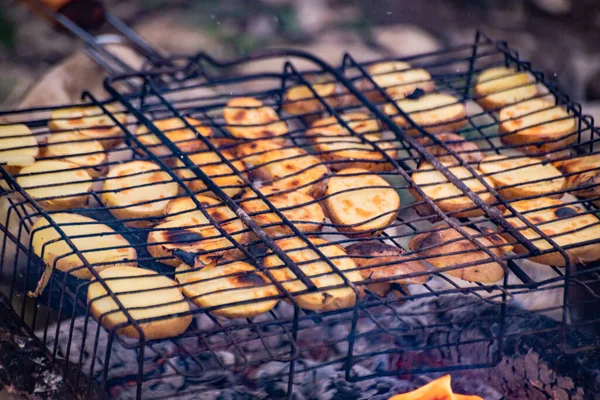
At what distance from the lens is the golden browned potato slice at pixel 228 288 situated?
2.09 meters

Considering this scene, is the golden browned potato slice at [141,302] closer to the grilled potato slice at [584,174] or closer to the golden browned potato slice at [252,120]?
the golden browned potato slice at [252,120]

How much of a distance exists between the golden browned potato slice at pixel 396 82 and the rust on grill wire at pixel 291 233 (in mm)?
15

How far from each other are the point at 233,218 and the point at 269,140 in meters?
0.80

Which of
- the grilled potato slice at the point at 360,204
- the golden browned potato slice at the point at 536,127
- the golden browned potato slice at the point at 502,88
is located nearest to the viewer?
the grilled potato slice at the point at 360,204

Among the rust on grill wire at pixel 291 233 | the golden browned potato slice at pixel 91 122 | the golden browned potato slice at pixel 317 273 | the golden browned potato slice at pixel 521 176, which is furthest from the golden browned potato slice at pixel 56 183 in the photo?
the golden browned potato slice at pixel 521 176

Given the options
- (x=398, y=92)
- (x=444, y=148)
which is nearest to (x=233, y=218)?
(x=444, y=148)

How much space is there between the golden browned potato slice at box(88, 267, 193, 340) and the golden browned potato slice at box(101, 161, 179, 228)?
259mm

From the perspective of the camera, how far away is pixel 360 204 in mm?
2604

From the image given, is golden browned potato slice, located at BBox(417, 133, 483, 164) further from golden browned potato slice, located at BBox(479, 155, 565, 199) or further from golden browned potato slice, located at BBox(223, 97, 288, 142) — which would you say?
golden browned potato slice, located at BBox(223, 97, 288, 142)

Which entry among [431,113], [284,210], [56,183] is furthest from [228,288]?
[431,113]

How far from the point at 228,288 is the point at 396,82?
5.46 ft

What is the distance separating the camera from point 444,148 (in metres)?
2.86

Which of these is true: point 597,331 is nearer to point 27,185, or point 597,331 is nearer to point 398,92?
point 398,92

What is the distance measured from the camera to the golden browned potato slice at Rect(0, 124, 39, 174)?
2.67 m
